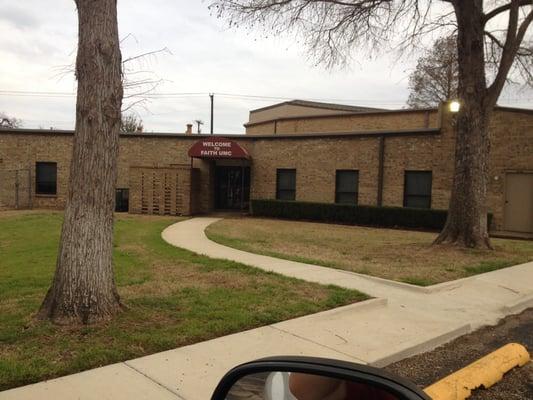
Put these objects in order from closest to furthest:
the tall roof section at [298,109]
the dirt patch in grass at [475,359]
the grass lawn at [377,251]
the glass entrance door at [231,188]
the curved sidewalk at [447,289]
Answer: the dirt patch in grass at [475,359]
the curved sidewalk at [447,289]
the grass lawn at [377,251]
the glass entrance door at [231,188]
the tall roof section at [298,109]

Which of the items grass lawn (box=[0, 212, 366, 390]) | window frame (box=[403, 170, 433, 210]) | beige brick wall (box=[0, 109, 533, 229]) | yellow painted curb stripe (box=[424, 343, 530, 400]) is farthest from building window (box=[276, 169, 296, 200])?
yellow painted curb stripe (box=[424, 343, 530, 400])

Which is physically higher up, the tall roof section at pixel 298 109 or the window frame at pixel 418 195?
the tall roof section at pixel 298 109

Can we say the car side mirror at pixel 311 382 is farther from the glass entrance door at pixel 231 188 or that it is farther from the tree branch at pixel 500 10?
the glass entrance door at pixel 231 188

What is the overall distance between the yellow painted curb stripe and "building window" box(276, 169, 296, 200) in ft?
64.0

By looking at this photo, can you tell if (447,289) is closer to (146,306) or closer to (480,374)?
(480,374)

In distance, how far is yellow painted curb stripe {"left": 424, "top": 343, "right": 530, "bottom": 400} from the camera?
4.29 meters

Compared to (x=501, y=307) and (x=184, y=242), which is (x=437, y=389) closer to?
(x=501, y=307)

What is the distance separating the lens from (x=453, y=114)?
20562mm

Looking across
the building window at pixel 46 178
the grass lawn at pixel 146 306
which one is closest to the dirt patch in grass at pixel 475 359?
the grass lawn at pixel 146 306

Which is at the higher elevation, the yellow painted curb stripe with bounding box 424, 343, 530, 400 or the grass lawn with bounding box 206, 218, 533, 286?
the yellow painted curb stripe with bounding box 424, 343, 530, 400

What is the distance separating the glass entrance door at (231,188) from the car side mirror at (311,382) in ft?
81.0

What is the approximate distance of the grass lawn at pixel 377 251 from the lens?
33.8 ft

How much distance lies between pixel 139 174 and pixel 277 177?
22.4ft

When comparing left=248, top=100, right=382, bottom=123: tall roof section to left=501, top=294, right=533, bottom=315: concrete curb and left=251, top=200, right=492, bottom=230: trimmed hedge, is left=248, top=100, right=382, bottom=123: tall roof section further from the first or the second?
left=501, top=294, right=533, bottom=315: concrete curb
